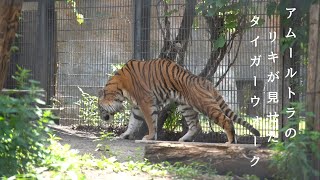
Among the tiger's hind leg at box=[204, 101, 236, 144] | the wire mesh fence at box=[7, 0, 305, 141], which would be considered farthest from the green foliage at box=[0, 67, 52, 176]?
the wire mesh fence at box=[7, 0, 305, 141]

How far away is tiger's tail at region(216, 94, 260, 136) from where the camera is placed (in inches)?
342

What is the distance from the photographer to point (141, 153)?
7.42 meters

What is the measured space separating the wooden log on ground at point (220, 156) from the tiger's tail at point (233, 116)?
2342mm

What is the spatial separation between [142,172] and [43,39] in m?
5.20

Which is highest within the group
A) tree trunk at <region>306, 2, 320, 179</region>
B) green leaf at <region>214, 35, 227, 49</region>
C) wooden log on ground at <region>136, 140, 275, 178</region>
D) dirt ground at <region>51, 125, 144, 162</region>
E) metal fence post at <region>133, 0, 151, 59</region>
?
metal fence post at <region>133, 0, 151, 59</region>

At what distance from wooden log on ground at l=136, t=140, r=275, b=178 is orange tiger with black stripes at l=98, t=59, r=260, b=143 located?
2.17 meters

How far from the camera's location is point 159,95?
30.3 feet

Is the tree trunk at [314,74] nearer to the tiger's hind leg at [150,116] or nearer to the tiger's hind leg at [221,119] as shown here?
the tiger's hind leg at [221,119]

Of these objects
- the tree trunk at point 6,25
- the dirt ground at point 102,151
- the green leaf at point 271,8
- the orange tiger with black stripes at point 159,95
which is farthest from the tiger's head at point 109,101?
the tree trunk at point 6,25

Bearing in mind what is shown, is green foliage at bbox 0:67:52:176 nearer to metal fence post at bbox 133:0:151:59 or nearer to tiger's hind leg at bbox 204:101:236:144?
tiger's hind leg at bbox 204:101:236:144

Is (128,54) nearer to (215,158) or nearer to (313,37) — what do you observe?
(215,158)

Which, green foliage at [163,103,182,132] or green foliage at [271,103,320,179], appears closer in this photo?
green foliage at [271,103,320,179]

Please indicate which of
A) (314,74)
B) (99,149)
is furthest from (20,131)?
(99,149)

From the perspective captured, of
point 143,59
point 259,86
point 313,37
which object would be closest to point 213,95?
point 259,86
